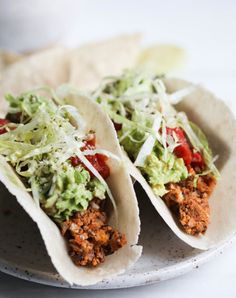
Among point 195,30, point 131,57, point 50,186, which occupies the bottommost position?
point 195,30

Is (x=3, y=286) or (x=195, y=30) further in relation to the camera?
(x=195, y=30)

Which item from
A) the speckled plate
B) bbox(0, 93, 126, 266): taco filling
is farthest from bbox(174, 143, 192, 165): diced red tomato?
bbox(0, 93, 126, 266): taco filling

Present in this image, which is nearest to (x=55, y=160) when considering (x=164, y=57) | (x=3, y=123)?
(x=3, y=123)

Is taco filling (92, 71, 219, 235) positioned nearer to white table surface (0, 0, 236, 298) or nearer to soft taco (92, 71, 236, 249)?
soft taco (92, 71, 236, 249)

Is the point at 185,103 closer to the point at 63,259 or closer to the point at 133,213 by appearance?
the point at 133,213

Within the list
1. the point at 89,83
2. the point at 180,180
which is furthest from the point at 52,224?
the point at 89,83

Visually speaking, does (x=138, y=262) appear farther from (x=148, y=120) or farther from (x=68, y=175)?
(x=148, y=120)
